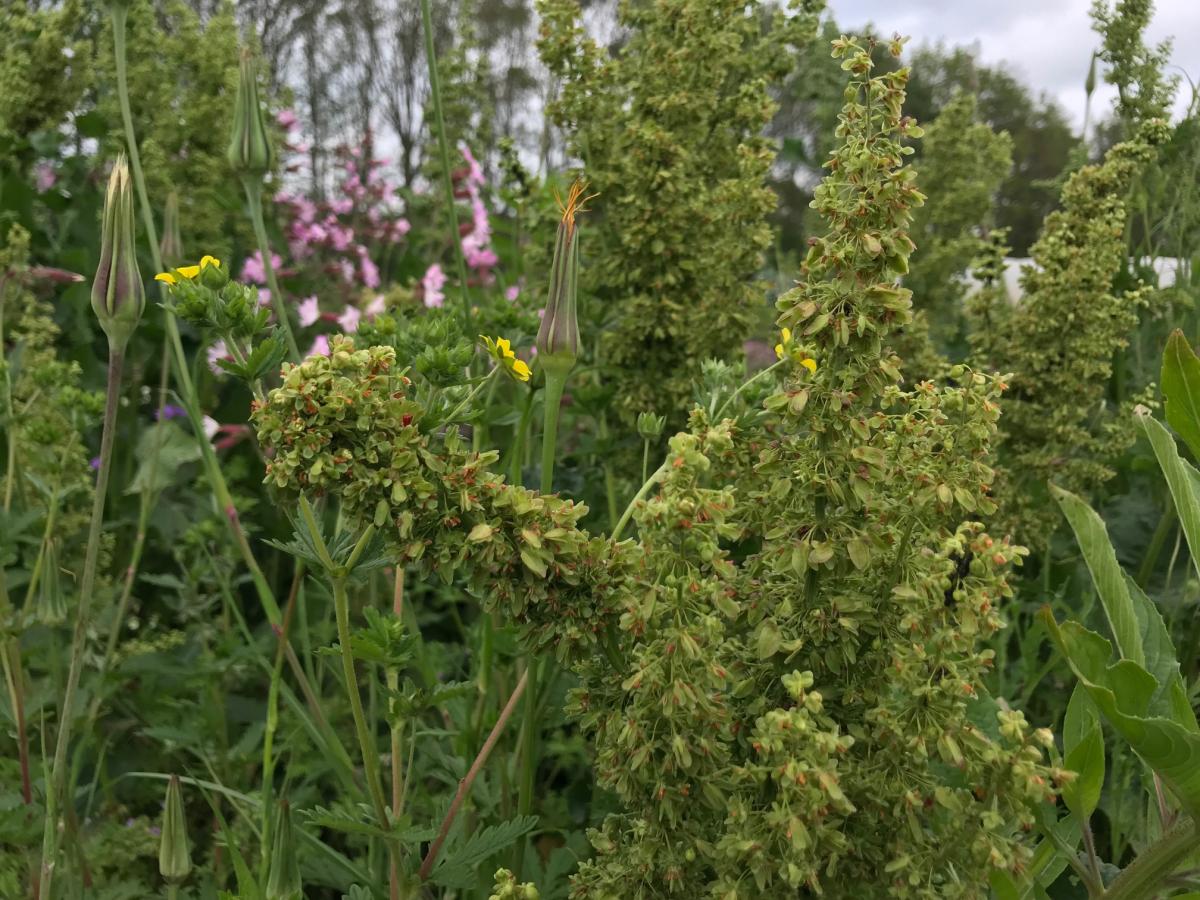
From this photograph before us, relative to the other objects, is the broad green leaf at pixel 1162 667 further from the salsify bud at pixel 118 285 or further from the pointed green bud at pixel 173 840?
the salsify bud at pixel 118 285

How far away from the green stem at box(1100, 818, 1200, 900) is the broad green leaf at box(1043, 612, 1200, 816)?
0.18 ft

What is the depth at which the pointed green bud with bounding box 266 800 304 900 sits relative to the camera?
1.14 metres

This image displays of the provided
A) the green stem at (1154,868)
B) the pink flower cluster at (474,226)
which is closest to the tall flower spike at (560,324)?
the green stem at (1154,868)

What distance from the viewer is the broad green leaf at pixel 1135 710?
885mm

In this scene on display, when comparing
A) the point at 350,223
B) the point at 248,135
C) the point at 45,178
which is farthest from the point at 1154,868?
the point at 350,223

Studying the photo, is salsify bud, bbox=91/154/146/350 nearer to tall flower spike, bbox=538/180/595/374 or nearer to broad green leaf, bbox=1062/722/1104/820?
tall flower spike, bbox=538/180/595/374

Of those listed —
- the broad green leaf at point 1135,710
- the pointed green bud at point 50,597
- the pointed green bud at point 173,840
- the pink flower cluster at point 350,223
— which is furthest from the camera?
the pink flower cluster at point 350,223

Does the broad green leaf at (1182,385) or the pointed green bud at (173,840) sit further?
the pointed green bud at (173,840)

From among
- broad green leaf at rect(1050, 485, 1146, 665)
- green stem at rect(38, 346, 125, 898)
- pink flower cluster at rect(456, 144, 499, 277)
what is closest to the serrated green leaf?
green stem at rect(38, 346, 125, 898)

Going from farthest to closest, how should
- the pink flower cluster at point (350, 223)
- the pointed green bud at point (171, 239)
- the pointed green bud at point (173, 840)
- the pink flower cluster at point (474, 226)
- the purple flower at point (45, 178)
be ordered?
the pink flower cluster at point (350, 223), the purple flower at point (45, 178), the pink flower cluster at point (474, 226), the pointed green bud at point (171, 239), the pointed green bud at point (173, 840)

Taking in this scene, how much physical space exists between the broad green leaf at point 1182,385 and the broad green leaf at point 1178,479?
29mm

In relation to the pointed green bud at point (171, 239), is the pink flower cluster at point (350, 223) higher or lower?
higher

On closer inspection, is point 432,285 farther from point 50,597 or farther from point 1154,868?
point 1154,868

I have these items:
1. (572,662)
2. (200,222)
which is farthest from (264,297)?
(572,662)
